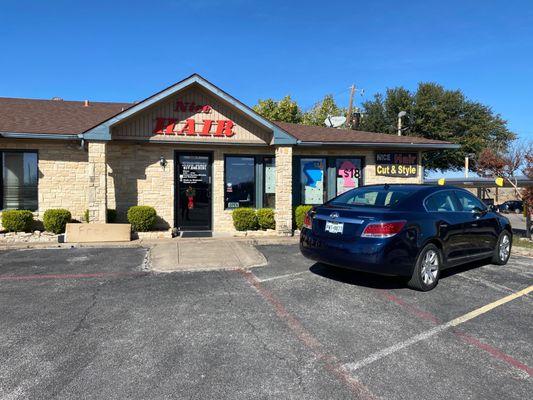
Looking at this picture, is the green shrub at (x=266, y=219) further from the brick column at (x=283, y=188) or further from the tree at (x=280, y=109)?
the tree at (x=280, y=109)

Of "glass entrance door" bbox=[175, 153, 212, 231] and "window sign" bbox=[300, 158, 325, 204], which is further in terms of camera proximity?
"window sign" bbox=[300, 158, 325, 204]

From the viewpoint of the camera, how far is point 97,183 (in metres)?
10.2

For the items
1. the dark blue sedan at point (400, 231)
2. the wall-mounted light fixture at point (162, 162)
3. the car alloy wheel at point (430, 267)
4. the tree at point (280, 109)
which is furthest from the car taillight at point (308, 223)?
the tree at point (280, 109)

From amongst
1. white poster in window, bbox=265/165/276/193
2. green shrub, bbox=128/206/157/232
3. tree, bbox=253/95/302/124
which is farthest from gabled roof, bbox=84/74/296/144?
tree, bbox=253/95/302/124

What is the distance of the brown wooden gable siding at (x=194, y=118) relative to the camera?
11055 mm

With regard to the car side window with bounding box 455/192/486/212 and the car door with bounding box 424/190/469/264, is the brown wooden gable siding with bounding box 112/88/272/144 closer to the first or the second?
the car side window with bounding box 455/192/486/212

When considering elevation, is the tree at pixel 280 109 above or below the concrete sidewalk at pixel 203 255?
above

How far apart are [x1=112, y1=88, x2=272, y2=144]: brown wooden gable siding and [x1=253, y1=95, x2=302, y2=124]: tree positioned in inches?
932

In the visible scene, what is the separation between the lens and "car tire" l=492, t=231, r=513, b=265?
7512 millimetres

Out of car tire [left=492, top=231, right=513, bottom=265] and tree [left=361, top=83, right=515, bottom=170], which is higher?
tree [left=361, top=83, right=515, bottom=170]

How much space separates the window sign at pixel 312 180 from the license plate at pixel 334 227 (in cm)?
710

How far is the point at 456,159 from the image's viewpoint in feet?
114

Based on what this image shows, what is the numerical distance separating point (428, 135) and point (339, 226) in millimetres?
33153

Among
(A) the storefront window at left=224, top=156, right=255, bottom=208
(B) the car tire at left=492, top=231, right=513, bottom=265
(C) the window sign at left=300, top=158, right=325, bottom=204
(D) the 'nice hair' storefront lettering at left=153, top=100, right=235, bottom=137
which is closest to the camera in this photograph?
(B) the car tire at left=492, top=231, right=513, bottom=265
